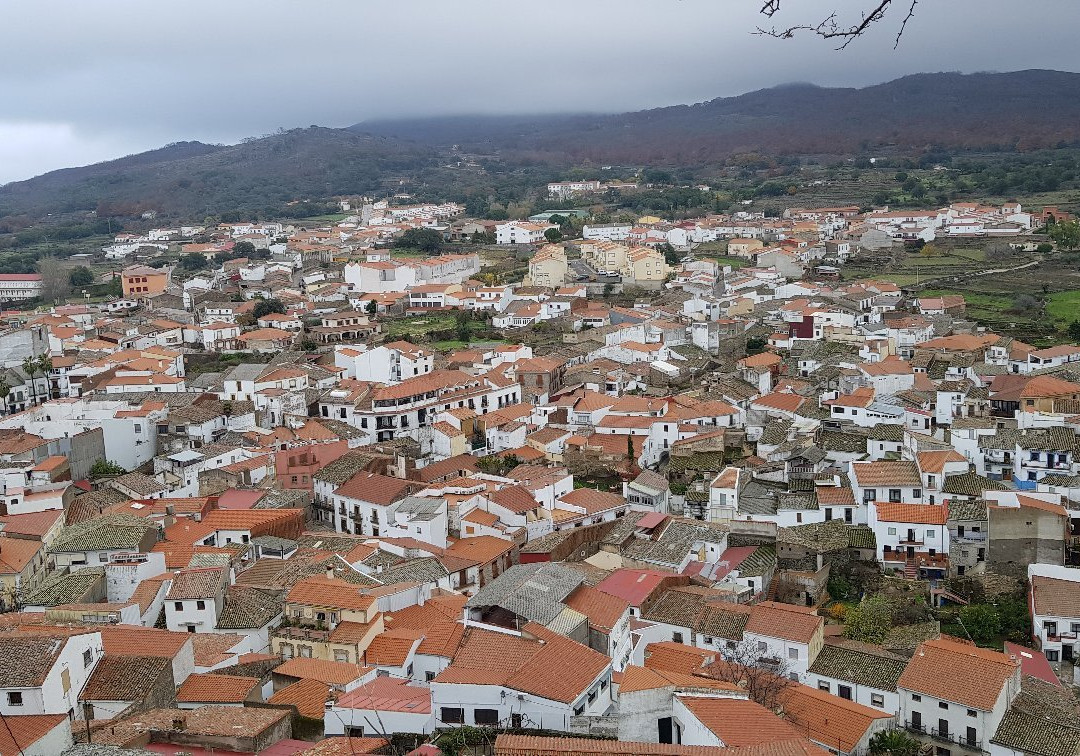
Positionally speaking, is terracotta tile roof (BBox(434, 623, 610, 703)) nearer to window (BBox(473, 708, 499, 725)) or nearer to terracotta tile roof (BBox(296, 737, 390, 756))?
window (BBox(473, 708, 499, 725))

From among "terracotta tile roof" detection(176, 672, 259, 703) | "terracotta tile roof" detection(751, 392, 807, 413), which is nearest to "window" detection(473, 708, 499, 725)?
"terracotta tile roof" detection(176, 672, 259, 703)

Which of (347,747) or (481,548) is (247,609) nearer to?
(481,548)

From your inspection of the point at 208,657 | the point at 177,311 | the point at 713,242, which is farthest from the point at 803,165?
the point at 208,657

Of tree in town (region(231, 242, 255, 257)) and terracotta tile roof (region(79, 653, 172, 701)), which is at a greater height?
tree in town (region(231, 242, 255, 257))

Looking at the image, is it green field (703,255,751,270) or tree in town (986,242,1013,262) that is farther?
green field (703,255,751,270)

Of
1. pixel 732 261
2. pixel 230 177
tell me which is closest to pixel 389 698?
pixel 732 261

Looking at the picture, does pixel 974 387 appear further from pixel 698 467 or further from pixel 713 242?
pixel 713 242

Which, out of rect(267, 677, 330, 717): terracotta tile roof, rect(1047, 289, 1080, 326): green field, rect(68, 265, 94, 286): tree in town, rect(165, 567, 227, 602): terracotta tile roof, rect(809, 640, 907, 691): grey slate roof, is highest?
rect(68, 265, 94, 286): tree in town
